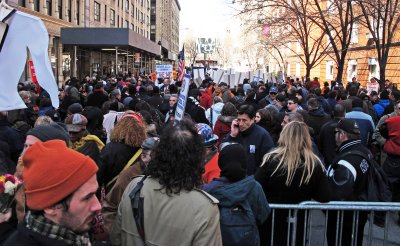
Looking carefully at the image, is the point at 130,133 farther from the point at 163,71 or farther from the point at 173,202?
the point at 163,71

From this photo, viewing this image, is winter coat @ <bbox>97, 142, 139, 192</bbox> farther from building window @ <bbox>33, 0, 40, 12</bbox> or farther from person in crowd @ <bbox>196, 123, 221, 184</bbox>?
building window @ <bbox>33, 0, 40, 12</bbox>

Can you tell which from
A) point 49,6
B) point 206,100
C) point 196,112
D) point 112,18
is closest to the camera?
point 196,112

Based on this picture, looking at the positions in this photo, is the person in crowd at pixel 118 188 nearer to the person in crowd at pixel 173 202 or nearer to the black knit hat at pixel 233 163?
the person in crowd at pixel 173 202

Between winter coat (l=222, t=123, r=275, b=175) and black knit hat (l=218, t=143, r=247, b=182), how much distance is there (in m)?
2.50

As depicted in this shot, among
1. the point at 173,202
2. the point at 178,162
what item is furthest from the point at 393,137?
the point at 173,202

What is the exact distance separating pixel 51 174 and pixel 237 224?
1.62 metres

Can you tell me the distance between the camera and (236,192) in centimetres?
316

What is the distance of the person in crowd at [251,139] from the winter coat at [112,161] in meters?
2.00

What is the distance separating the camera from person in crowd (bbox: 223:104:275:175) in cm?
580

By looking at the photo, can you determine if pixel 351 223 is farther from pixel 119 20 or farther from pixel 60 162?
pixel 119 20

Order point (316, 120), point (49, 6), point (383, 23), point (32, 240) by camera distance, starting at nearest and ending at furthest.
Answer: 1. point (32, 240)
2. point (316, 120)
3. point (383, 23)
4. point (49, 6)

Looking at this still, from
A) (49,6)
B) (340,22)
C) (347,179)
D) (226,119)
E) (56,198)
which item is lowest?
(347,179)

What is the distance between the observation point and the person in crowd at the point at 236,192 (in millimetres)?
3135

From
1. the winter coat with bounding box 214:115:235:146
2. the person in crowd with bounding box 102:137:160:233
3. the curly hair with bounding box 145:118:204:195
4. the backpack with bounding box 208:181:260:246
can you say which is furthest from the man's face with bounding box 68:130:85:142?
the winter coat with bounding box 214:115:235:146
